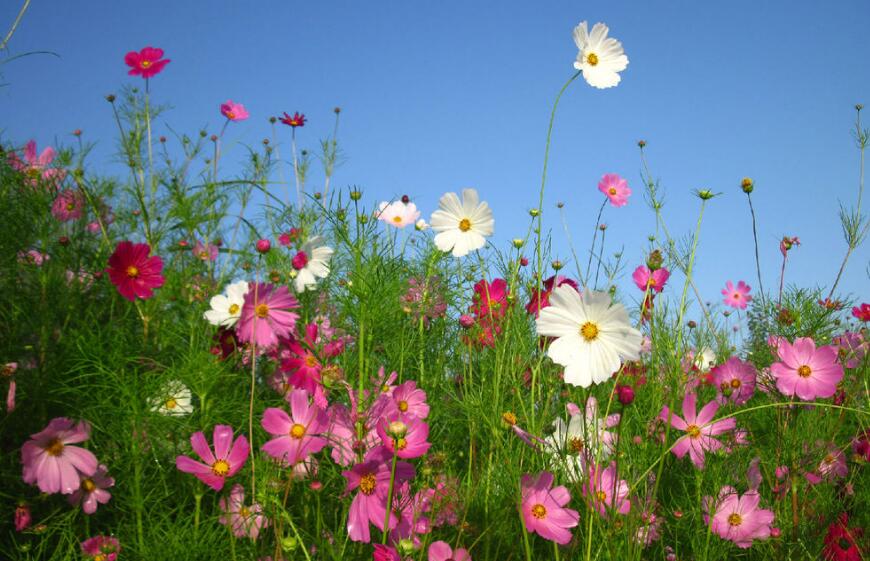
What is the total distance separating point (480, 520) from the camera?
130 centimetres

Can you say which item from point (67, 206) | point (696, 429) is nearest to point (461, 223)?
point (696, 429)

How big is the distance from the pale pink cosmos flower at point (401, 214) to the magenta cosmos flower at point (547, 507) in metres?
1.21

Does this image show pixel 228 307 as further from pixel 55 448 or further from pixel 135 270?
pixel 55 448

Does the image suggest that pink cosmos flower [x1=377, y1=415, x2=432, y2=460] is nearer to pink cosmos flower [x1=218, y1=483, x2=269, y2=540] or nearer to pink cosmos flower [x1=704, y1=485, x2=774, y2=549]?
pink cosmos flower [x1=218, y1=483, x2=269, y2=540]

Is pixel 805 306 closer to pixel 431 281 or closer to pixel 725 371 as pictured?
pixel 725 371

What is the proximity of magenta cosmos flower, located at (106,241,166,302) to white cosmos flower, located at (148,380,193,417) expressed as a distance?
0.21 metres

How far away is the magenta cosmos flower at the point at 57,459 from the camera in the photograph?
123 cm

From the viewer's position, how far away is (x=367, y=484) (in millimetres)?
1096

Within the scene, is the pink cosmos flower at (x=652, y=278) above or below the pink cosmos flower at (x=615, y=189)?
below

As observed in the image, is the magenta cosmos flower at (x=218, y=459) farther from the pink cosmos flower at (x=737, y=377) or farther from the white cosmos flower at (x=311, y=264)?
the pink cosmos flower at (x=737, y=377)

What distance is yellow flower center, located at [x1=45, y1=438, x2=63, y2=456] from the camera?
125cm

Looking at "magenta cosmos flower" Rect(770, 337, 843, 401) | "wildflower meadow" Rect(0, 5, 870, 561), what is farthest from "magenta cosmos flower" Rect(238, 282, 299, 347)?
"magenta cosmos flower" Rect(770, 337, 843, 401)

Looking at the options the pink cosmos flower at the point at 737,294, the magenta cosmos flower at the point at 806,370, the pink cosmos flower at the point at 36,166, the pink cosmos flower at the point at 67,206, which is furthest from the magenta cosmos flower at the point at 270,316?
the pink cosmos flower at the point at 737,294

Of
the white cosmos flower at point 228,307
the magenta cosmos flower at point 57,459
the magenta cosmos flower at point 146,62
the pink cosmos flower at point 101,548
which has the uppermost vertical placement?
the magenta cosmos flower at point 146,62
